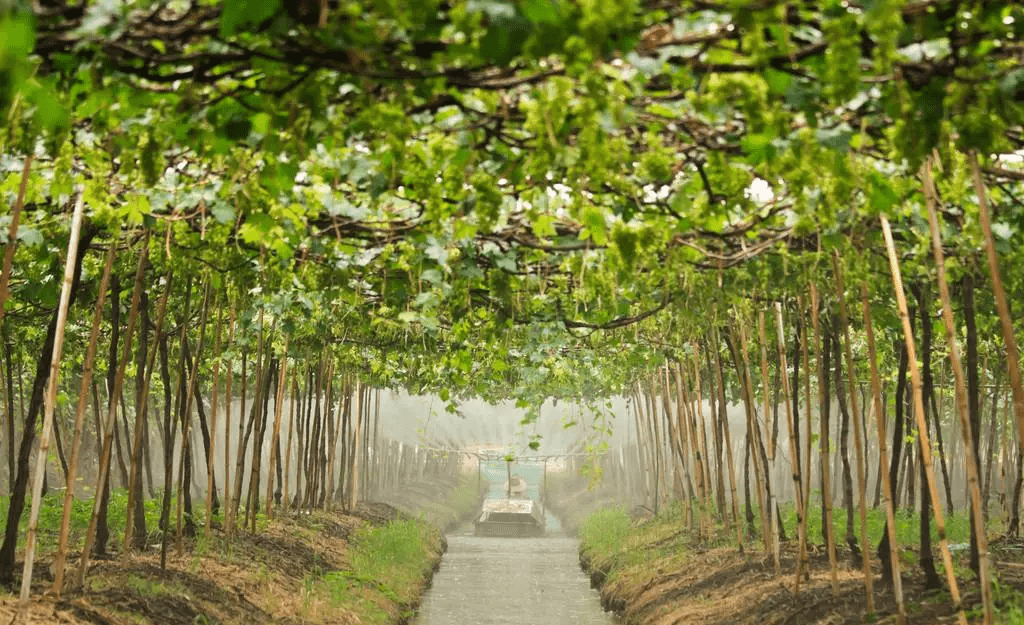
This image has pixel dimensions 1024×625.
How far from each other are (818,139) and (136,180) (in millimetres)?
3284

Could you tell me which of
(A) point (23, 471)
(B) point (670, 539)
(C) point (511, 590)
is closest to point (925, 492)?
(A) point (23, 471)

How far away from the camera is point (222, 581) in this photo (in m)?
8.28

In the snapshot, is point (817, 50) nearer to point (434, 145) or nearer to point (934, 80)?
point (934, 80)

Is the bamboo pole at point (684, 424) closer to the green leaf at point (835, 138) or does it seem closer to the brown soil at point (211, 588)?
the brown soil at point (211, 588)

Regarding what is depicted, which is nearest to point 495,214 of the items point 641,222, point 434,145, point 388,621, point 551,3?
point 434,145

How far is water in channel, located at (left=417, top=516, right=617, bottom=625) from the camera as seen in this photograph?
11.9 metres

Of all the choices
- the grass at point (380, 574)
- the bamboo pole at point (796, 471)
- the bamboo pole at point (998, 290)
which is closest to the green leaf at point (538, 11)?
the bamboo pole at point (998, 290)

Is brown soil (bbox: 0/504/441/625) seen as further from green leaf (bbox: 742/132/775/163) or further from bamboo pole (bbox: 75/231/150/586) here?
green leaf (bbox: 742/132/775/163)

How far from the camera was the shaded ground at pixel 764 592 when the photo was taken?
6.33 metres

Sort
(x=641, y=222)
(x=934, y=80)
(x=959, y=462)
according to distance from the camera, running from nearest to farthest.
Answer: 1. (x=934, y=80)
2. (x=641, y=222)
3. (x=959, y=462)

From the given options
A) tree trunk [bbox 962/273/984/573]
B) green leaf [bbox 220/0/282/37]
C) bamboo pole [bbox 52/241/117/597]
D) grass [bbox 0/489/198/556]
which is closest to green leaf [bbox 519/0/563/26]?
green leaf [bbox 220/0/282/37]

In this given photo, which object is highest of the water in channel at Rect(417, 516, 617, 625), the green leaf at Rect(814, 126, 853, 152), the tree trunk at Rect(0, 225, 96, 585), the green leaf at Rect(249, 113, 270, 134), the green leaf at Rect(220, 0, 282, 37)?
the green leaf at Rect(249, 113, 270, 134)

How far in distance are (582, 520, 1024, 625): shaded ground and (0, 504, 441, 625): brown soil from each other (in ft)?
9.32

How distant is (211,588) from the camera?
782cm
